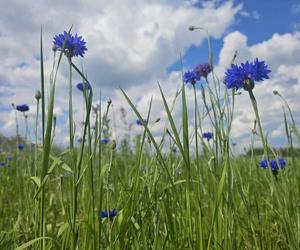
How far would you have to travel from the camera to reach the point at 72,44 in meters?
1.17

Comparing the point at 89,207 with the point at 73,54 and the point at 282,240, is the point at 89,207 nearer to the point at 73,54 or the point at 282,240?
the point at 73,54

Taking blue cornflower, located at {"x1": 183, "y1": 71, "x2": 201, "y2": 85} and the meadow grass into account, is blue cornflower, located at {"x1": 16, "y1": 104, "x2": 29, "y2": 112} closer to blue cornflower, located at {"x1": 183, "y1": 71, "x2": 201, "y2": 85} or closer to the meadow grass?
the meadow grass

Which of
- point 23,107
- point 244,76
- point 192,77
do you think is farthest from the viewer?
point 23,107

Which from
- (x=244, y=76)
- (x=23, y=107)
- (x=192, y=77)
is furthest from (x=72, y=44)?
(x=23, y=107)

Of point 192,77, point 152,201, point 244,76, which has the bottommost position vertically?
point 152,201

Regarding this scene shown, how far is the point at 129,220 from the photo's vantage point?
3.91 feet

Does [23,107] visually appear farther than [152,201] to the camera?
Yes

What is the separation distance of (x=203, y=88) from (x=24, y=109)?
2096 mm

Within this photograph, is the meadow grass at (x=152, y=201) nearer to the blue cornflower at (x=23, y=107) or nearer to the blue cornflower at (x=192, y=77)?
the blue cornflower at (x=192, y=77)

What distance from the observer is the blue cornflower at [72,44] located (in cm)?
117

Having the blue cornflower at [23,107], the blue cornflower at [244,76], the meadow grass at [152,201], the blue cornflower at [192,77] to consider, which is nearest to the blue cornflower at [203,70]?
the blue cornflower at [192,77]

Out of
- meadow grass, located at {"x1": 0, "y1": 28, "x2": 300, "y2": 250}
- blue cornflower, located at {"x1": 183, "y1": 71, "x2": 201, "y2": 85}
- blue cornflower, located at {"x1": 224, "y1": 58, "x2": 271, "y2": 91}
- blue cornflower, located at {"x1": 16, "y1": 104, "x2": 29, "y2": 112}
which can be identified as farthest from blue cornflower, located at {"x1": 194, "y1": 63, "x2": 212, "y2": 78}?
blue cornflower, located at {"x1": 16, "y1": 104, "x2": 29, "y2": 112}

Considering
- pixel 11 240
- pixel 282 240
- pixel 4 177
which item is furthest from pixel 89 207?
pixel 4 177

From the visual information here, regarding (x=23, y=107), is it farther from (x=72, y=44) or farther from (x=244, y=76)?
(x=244, y=76)
